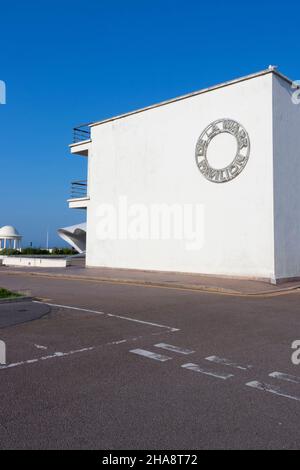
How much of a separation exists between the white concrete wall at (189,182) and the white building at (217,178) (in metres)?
0.04

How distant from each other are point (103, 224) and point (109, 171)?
3080 millimetres

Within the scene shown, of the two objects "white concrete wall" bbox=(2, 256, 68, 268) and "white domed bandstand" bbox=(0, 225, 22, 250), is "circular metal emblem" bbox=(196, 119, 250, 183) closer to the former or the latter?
"white concrete wall" bbox=(2, 256, 68, 268)

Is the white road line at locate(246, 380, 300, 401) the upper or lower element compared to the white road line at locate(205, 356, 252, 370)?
lower

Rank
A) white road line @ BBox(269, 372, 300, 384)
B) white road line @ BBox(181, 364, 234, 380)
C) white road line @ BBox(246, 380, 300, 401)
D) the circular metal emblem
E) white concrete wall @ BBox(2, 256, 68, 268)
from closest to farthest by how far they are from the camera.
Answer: white road line @ BBox(246, 380, 300, 401), white road line @ BBox(269, 372, 300, 384), white road line @ BBox(181, 364, 234, 380), the circular metal emblem, white concrete wall @ BBox(2, 256, 68, 268)

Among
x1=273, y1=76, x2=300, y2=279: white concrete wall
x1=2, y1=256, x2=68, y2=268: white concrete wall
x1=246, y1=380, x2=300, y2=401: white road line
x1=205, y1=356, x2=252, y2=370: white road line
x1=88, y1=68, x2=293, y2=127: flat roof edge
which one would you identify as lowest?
x1=246, y1=380, x2=300, y2=401: white road line

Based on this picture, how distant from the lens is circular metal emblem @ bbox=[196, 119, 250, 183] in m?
18.8

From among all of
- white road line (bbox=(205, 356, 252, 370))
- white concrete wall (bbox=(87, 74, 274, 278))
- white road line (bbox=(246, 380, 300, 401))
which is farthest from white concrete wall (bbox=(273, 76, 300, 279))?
white road line (bbox=(246, 380, 300, 401))

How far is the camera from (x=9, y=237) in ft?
163

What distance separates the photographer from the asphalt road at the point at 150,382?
370 centimetres

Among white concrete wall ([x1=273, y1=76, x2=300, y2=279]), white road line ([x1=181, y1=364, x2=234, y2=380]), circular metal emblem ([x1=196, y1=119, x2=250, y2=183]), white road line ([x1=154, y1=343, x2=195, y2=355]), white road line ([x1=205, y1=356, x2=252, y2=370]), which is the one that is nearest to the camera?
white road line ([x1=181, y1=364, x2=234, y2=380])

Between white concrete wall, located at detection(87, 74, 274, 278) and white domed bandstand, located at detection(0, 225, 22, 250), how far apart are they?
25914 mm

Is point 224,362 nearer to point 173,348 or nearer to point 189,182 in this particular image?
point 173,348

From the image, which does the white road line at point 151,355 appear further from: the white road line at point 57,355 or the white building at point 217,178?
the white building at point 217,178

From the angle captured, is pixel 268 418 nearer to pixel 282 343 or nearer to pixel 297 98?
pixel 282 343
